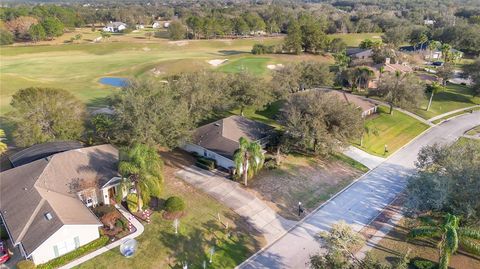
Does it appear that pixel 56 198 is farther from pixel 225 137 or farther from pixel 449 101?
pixel 449 101

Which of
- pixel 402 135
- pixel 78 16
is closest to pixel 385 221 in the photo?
pixel 402 135

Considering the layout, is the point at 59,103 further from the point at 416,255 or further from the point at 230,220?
the point at 416,255

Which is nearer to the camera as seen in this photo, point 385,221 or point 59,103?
point 385,221

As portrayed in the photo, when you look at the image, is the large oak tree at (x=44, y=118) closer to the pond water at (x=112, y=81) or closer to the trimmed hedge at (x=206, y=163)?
the trimmed hedge at (x=206, y=163)

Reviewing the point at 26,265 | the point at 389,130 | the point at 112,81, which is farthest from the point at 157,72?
the point at 26,265

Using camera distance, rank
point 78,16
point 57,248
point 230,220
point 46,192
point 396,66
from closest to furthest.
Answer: point 57,248 → point 46,192 → point 230,220 → point 396,66 → point 78,16

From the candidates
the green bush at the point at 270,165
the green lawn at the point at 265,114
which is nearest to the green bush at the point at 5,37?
the green lawn at the point at 265,114

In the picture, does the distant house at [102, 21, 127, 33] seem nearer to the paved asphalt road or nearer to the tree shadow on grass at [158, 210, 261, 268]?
the paved asphalt road
